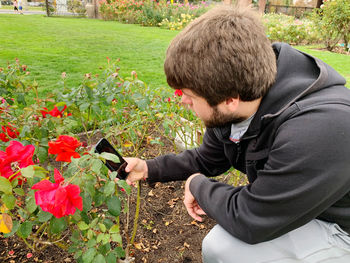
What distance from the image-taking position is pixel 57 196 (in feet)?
2.55

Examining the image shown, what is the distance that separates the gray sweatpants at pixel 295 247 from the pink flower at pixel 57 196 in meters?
0.65

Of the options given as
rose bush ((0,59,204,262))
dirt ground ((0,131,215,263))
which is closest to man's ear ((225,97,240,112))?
rose bush ((0,59,204,262))

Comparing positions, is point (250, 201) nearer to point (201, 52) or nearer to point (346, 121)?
point (346, 121)

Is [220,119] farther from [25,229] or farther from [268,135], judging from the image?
[25,229]

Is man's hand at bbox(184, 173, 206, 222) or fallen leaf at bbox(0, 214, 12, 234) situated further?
man's hand at bbox(184, 173, 206, 222)

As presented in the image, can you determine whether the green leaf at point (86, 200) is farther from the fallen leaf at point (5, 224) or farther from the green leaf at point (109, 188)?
the fallen leaf at point (5, 224)

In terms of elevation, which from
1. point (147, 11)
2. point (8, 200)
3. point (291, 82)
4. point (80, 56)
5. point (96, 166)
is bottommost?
point (80, 56)

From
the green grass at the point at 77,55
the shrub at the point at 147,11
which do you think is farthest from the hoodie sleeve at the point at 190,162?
the shrub at the point at 147,11

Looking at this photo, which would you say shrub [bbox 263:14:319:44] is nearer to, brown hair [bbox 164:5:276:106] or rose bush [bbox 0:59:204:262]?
rose bush [bbox 0:59:204:262]

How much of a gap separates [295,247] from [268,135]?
45cm

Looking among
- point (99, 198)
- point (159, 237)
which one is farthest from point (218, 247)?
point (159, 237)

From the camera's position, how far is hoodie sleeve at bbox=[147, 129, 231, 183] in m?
1.51

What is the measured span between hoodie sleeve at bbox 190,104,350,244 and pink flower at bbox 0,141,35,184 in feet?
2.35

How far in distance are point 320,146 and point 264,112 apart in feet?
0.88
